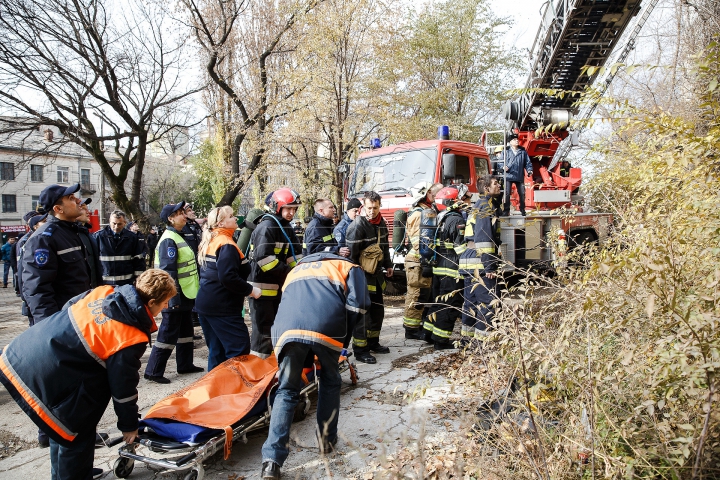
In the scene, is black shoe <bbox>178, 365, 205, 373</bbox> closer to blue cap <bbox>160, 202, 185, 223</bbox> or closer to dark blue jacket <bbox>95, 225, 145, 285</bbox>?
blue cap <bbox>160, 202, 185, 223</bbox>

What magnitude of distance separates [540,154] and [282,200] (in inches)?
309

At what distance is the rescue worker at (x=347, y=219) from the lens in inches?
230

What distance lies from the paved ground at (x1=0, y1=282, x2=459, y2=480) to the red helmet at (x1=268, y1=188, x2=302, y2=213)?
5.83 feet

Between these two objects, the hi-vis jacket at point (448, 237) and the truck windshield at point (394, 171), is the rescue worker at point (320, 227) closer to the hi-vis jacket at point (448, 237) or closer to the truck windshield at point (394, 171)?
the hi-vis jacket at point (448, 237)

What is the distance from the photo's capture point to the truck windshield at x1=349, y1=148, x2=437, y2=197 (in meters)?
8.46

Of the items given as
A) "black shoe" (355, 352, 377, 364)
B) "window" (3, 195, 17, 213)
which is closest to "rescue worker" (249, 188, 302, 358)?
"black shoe" (355, 352, 377, 364)

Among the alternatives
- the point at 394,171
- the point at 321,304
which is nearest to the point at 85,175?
the point at 394,171

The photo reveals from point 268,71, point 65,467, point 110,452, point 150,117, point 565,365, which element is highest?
point 268,71

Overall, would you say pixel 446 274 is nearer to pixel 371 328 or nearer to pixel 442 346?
pixel 442 346

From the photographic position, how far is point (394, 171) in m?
8.84

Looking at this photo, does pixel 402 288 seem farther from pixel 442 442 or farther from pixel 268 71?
pixel 268 71

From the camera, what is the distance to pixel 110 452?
11.1 feet

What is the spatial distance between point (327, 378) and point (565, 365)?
1462 millimetres

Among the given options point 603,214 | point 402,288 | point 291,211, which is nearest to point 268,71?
point 402,288
